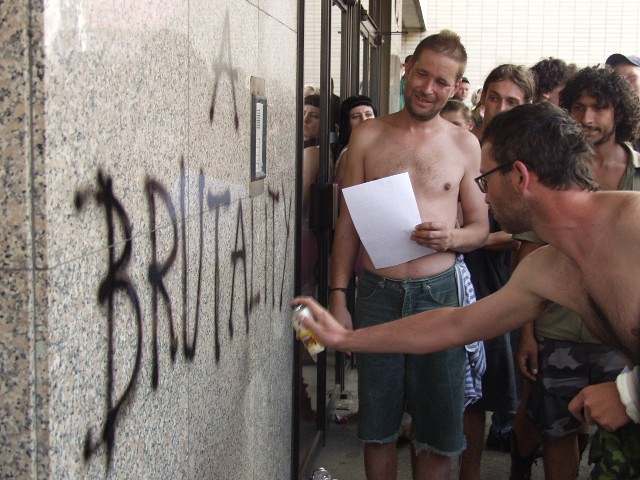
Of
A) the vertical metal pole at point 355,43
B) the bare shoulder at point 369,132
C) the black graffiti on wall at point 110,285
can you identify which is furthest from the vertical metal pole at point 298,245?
the vertical metal pole at point 355,43

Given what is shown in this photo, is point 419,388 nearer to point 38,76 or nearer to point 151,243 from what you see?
point 151,243

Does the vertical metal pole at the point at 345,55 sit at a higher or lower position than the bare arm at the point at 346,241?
higher

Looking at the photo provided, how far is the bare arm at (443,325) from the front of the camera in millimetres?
2662

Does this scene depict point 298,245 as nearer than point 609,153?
No

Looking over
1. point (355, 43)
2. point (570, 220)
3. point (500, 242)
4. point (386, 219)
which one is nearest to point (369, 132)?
point (386, 219)

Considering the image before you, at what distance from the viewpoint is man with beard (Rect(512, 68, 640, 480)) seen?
3537 millimetres

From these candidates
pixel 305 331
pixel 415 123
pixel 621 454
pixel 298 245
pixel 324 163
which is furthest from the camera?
pixel 324 163

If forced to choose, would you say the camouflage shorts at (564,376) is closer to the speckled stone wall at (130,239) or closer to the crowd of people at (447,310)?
the crowd of people at (447,310)

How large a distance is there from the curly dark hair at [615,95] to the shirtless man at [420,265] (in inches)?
21.3

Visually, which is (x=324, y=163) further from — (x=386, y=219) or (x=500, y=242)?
(x=386, y=219)

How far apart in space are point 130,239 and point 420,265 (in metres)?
2.01

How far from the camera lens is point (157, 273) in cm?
207

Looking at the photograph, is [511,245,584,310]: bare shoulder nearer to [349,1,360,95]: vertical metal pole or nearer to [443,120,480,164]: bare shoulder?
[443,120,480,164]: bare shoulder

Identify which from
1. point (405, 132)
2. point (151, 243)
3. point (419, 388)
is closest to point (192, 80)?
point (151, 243)
